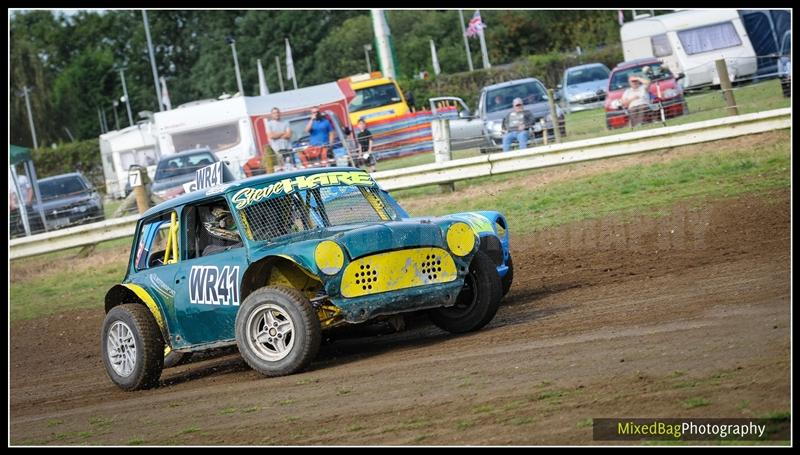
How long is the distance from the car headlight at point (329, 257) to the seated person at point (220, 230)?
137 centimetres

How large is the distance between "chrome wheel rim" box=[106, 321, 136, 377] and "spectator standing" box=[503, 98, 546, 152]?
10.8 m

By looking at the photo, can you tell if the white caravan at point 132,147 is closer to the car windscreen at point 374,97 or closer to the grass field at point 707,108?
the car windscreen at point 374,97

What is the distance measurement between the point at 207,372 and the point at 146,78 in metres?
82.3

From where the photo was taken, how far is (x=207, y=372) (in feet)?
30.8

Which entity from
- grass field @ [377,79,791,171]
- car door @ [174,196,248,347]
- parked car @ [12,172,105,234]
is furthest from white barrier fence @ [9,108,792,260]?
car door @ [174,196,248,347]

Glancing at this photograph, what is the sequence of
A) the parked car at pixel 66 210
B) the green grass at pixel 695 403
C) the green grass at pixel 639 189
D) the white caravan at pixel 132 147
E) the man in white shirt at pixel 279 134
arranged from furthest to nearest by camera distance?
1. the white caravan at pixel 132 147
2. the man in white shirt at pixel 279 134
3. the parked car at pixel 66 210
4. the green grass at pixel 639 189
5. the green grass at pixel 695 403

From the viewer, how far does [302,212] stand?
28.3 ft

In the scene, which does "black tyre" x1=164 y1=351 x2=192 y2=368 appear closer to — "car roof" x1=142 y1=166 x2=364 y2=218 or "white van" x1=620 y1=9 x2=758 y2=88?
"car roof" x1=142 y1=166 x2=364 y2=218

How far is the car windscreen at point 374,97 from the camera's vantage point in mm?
31703

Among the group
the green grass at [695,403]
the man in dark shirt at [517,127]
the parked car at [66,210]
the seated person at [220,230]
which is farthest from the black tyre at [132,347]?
the parked car at [66,210]

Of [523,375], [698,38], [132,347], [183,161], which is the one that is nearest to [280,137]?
[183,161]

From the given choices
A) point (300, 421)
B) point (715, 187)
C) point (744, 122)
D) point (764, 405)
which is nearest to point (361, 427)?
point (300, 421)

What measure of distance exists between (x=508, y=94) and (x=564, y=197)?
353 inches

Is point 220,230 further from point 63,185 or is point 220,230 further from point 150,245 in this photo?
point 63,185
